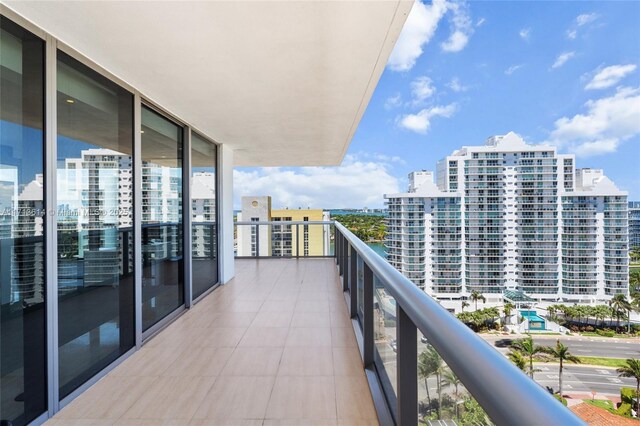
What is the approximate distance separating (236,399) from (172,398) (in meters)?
0.48

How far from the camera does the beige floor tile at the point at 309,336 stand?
3.33 metres

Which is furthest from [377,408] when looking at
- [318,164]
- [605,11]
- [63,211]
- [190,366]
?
[605,11]

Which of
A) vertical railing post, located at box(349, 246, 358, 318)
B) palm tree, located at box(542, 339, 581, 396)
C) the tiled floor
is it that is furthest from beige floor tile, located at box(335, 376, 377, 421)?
palm tree, located at box(542, 339, 581, 396)

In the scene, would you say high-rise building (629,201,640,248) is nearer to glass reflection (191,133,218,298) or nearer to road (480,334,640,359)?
road (480,334,640,359)

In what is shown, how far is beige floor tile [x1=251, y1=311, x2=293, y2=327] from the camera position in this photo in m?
3.91

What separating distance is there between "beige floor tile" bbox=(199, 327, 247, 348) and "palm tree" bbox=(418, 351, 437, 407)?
8.37 ft

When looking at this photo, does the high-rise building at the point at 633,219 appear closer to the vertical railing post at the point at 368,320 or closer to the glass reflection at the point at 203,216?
the vertical railing post at the point at 368,320

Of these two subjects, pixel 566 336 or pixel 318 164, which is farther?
pixel 318 164

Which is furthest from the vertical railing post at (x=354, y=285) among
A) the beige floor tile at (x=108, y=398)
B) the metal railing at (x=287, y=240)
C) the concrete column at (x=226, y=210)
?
the metal railing at (x=287, y=240)

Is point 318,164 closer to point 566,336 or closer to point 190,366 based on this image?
point 190,366

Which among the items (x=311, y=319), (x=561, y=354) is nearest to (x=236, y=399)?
(x=311, y=319)

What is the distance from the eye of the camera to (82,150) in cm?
263

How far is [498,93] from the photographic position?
47438 millimetres

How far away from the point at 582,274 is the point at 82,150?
36.7 feet
